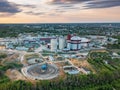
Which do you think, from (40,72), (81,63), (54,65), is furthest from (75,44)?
(40,72)

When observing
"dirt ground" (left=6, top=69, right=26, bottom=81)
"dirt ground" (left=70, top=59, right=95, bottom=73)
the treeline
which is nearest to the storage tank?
"dirt ground" (left=70, top=59, right=95, bottom=73)

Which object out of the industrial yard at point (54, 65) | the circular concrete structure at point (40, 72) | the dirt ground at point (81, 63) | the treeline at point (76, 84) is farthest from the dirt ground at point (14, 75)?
the dirt ground at point (81, 63)

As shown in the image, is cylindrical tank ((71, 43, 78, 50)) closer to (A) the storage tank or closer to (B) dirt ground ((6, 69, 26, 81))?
(A) the storage tank

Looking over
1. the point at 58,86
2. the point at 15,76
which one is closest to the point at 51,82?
the point at 58,86

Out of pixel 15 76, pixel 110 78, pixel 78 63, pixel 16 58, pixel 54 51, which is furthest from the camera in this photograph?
pixel 54 51

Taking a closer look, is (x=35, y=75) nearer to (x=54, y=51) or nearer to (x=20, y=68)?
(x=20, y=68)
